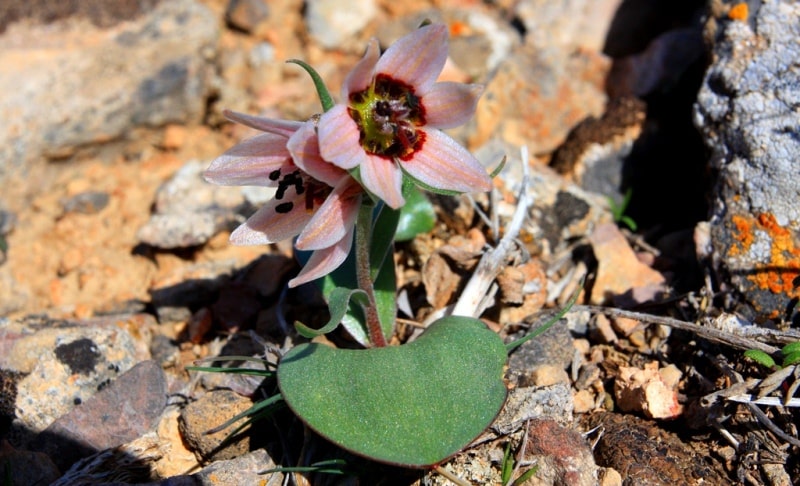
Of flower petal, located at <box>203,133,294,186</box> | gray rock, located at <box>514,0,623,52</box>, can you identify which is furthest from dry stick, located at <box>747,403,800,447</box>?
gray rock, located at <box>514,0,623,52</box>

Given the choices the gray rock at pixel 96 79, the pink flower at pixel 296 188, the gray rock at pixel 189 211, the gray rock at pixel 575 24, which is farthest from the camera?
the gray rock at pixel 575 24

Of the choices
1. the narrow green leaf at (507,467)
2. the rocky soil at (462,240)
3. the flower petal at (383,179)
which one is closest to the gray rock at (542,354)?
the rocky soil at (462,240)

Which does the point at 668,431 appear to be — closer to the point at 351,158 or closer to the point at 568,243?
the point at 568,243

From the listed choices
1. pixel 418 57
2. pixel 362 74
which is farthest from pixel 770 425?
pixel 362 74

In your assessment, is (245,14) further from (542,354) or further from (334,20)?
(542,354)

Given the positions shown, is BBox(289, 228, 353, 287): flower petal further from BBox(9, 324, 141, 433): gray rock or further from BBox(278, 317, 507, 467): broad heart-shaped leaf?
BBox(9, 324, 141, 433): gray rock

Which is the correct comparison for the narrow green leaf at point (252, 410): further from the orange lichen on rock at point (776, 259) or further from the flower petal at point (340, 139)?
the orange lichen on rock at point (776, 259)

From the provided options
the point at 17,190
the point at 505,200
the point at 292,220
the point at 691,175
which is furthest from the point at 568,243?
the point at 17,190
